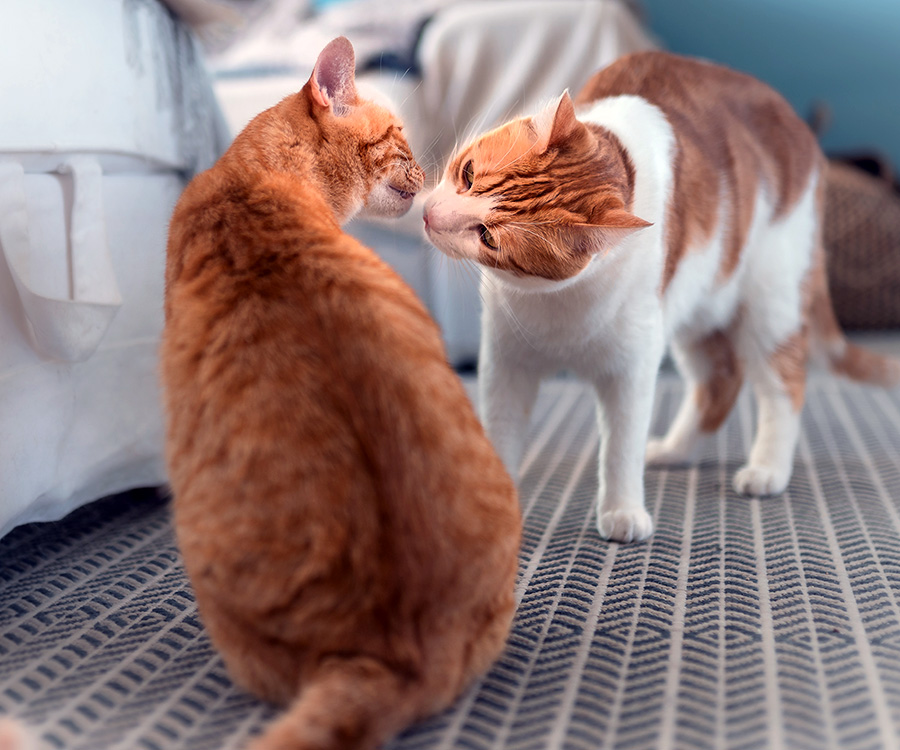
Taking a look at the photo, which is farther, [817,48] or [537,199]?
[817,48]

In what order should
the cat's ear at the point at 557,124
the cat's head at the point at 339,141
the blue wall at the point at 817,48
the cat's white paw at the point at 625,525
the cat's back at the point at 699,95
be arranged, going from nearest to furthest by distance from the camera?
the cat's head at the point at 339,141 < the cat's ear at the point at 557,124 < the cat's white paw at the point at 625,525 < the cat's back at the point at 699,95 < the blue wall at the point at 817,48

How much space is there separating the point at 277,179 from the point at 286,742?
1.89ft

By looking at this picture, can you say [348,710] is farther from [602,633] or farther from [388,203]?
[388,203]

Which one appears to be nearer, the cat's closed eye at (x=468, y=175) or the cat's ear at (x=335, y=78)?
the cat's ear at (x=335, y=78)

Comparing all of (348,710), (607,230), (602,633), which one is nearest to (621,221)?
(607,230)

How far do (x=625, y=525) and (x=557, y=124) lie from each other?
0.59 metres

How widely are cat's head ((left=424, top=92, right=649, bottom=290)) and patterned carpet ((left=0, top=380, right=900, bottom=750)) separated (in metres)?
0.44

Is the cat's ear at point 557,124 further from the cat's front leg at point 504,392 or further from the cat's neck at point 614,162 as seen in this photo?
the cat's front leg at point 504,392

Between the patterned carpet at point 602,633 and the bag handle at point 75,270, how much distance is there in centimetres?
34

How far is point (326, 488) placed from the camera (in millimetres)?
727

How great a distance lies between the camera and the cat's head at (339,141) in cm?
100

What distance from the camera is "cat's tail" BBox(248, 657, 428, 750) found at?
67cm

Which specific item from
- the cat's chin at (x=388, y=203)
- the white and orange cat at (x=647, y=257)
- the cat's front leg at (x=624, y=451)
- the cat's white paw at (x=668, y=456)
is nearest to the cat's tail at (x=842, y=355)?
the white and orange cat at (x=647, y=257)

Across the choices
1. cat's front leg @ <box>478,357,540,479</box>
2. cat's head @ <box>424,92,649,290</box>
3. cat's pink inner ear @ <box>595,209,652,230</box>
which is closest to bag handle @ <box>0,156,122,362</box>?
cat's head @ <box>424,92,649,290</box>
